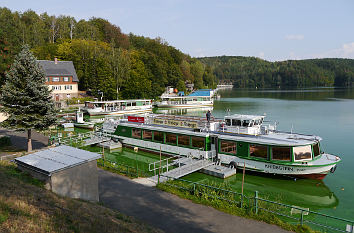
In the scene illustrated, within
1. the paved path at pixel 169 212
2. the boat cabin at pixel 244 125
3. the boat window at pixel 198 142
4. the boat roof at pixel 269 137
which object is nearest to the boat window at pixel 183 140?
the boat roof at pixel 269 137

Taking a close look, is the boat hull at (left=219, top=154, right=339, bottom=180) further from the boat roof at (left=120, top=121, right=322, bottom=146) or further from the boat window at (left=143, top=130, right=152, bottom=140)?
the boat window at (left=143, top=130, right=152, bottom=140)

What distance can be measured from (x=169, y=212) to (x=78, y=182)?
488cm

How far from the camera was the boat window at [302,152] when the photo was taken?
21.8m

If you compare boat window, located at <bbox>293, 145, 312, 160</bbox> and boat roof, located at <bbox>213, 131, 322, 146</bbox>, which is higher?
boat roof, located at <bbox>213, 131, 322, 146</bbox>

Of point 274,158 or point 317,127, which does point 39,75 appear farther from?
point 317,127

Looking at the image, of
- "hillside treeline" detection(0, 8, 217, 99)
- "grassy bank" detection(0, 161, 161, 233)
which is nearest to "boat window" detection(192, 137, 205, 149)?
"grassy bank" detection(0, 161, 161, 233)

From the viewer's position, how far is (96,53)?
84.4 meters

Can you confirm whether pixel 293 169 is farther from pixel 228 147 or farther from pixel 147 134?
pixel 147 134

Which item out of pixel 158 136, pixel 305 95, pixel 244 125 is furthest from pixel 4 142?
pixel 305 95

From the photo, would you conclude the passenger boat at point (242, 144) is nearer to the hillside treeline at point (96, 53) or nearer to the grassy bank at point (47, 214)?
the grassy bank at point (47, 214)

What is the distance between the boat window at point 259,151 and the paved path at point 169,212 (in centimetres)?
989

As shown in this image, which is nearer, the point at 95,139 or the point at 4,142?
the point at 4,142

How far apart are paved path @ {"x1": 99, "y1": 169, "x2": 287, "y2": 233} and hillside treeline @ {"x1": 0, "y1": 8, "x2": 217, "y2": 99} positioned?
134 ft

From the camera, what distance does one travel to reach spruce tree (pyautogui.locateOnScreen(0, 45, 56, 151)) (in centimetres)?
2417
